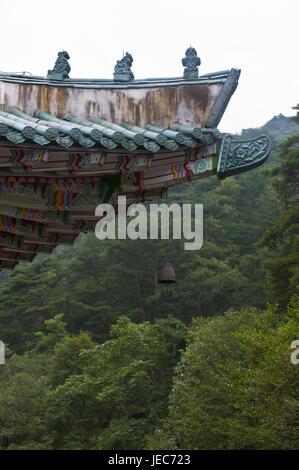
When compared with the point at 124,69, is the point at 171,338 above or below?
below

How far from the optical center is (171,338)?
22.0 metres

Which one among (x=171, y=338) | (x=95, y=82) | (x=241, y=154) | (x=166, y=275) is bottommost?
(x=171, y=338)

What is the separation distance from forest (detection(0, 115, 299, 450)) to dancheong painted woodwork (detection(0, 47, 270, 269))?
643 centimetres

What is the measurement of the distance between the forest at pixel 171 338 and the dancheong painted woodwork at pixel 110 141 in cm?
643

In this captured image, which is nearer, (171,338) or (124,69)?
(124,69)

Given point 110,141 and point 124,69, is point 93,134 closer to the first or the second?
point 110,141

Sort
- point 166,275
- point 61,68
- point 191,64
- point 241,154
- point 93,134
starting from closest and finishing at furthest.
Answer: point 93,134, point 241,154, point 191,64, point 61,68, point 166,275

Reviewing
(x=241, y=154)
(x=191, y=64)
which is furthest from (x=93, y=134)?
(x=191, y=64)

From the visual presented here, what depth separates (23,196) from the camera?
435 cm

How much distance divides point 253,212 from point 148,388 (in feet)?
58.3

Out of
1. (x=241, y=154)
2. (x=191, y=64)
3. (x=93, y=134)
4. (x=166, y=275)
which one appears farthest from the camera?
(x=166, y=275)

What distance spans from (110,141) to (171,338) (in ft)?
62.3

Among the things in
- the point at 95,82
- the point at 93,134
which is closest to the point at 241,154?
the point at 93,134
